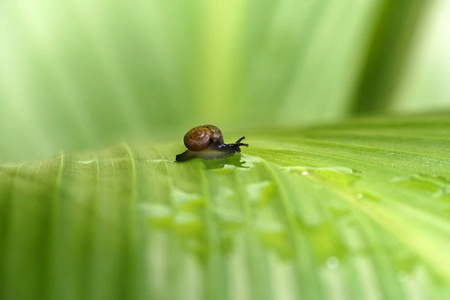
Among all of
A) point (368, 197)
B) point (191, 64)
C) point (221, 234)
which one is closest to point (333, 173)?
point (368, 197)

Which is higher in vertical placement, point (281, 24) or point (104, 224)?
point (281, 24)

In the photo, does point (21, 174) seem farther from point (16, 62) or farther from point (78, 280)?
point (16, 62)

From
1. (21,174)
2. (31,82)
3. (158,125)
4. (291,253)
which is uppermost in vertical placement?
(31,82)

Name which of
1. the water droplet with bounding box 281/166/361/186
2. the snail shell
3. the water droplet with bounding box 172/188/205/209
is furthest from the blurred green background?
the water droplet with bounding box 172/188/205/209

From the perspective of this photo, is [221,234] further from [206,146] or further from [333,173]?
[206,146]

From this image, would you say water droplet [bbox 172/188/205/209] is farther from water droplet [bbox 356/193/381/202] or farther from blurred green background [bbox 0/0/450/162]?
blurred green background [bbox 0/0/450/162]

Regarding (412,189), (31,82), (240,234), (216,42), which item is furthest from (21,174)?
(216,42)
